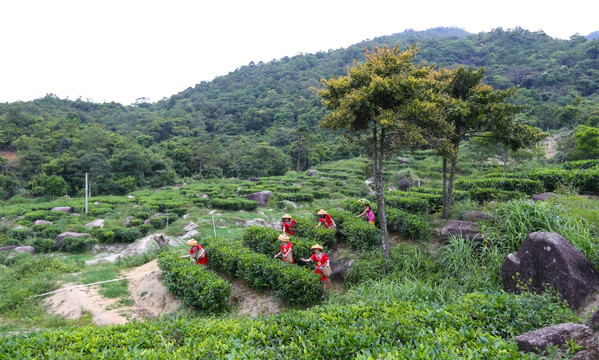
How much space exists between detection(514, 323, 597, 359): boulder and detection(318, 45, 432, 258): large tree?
13.9ft

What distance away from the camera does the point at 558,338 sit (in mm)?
3158

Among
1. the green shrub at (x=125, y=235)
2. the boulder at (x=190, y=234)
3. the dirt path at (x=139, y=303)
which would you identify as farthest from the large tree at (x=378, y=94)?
the green shrub at (x=125, y=235)

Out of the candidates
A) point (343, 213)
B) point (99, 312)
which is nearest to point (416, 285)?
point (343, 213)

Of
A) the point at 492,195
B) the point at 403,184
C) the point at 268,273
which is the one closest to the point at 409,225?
the point at 492,195

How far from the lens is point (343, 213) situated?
1038 centimetres

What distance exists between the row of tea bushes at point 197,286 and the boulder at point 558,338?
566 cm

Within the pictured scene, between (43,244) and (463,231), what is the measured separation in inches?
730

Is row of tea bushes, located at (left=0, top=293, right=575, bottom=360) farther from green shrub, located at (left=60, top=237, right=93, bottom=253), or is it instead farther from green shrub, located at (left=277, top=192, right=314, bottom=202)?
green shrub, located at (left=277, top=192, right=314, bottom=202)

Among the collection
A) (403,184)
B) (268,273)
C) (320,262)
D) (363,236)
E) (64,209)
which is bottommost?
(64,209)

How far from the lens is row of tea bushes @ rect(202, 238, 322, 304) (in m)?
6.63

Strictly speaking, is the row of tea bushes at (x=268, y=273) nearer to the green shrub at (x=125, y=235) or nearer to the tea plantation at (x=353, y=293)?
the tea plantation at (x=353, y=293)

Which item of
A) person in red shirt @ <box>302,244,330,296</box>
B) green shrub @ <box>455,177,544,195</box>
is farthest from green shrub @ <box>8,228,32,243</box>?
green shrub @ <box>455,177,544,195</box>

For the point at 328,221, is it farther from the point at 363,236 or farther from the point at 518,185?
the point at 518,185

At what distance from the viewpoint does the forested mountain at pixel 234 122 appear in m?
32.2
